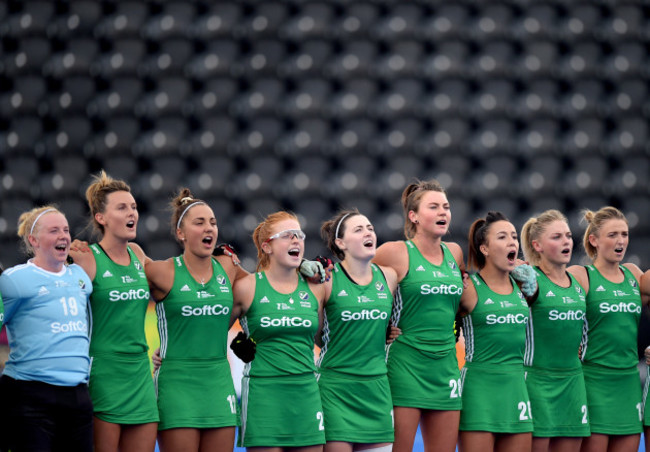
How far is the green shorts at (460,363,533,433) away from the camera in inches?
176

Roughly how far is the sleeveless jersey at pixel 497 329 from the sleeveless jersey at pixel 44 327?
1861 millimetres

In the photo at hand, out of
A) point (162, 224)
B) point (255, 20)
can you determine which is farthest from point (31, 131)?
point (255, 20)

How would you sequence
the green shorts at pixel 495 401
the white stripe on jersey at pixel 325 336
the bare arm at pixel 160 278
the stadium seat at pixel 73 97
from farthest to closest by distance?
the stadium seat at pixel 73 97
the green shorts at pixel 495 401
the white stripe on jersey at pixel 325 336
the bare arm at pixel 160 278

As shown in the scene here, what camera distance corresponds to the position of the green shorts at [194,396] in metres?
4.09

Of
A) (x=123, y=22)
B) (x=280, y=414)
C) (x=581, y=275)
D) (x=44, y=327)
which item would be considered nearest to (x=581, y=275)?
(x=581, y=275)

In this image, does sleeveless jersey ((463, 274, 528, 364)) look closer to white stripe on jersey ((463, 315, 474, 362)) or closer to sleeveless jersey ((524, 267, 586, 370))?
white stripe on jersey ((463, 315, 474, 362))

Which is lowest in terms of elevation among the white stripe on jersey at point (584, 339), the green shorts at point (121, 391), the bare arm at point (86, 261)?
the green shorts at point (121, 391)

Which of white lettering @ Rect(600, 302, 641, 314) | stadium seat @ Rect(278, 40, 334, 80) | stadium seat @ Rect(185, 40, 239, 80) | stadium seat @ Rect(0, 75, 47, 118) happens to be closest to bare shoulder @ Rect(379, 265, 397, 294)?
white lettering @ Rect(600, 302, 641, 314)

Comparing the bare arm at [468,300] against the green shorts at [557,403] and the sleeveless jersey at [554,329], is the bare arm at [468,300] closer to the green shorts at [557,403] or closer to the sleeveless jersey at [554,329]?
the sleeveless jersey at [554,329]

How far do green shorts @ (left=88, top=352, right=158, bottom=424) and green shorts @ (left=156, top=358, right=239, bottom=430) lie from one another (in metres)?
0.07

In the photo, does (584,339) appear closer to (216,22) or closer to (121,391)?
(121,391)

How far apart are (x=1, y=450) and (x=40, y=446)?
41cm

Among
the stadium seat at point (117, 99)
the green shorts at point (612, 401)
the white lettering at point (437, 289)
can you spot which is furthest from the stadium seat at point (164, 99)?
the green shorts at point (612, 401)

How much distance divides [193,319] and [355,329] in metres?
0.74
